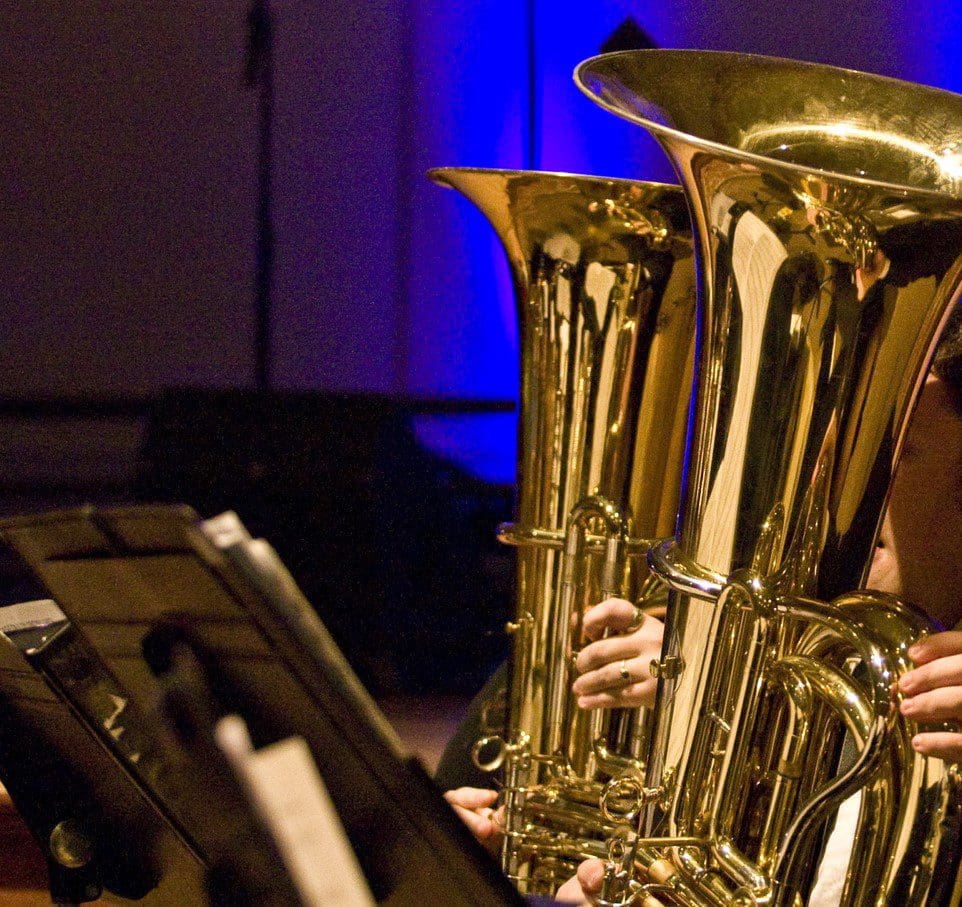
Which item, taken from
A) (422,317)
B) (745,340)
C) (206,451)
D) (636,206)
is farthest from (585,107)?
(745,340)

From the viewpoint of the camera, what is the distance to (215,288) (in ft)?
11.0

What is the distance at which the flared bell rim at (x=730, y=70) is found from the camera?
2.84 feet

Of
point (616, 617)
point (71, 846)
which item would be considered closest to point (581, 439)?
point (616, 617)

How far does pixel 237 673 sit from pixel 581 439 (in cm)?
71

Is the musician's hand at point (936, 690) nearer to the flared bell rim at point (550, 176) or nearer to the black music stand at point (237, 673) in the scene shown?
the black music stand at point (237, 673)

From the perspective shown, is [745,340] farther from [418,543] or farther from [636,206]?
[418,543]

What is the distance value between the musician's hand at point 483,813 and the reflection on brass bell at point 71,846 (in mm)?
427

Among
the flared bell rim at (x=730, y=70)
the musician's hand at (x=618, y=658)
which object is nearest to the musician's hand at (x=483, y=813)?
the musician's hand at (x=618, y=658)

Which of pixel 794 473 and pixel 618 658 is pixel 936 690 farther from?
pixel 618 658

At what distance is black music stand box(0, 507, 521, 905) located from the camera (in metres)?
0.59

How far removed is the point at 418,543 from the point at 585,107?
1.39 meters

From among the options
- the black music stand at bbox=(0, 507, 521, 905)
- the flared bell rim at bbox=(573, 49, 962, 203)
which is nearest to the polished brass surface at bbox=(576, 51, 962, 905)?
the flared bell rim at bbox=(573, 49, 962, 203)

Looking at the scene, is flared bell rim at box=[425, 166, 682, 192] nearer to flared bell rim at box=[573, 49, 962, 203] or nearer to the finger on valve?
flared bell rim at box=[573, 49, 962, 203]

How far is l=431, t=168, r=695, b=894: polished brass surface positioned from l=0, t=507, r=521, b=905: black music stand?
0.64m
